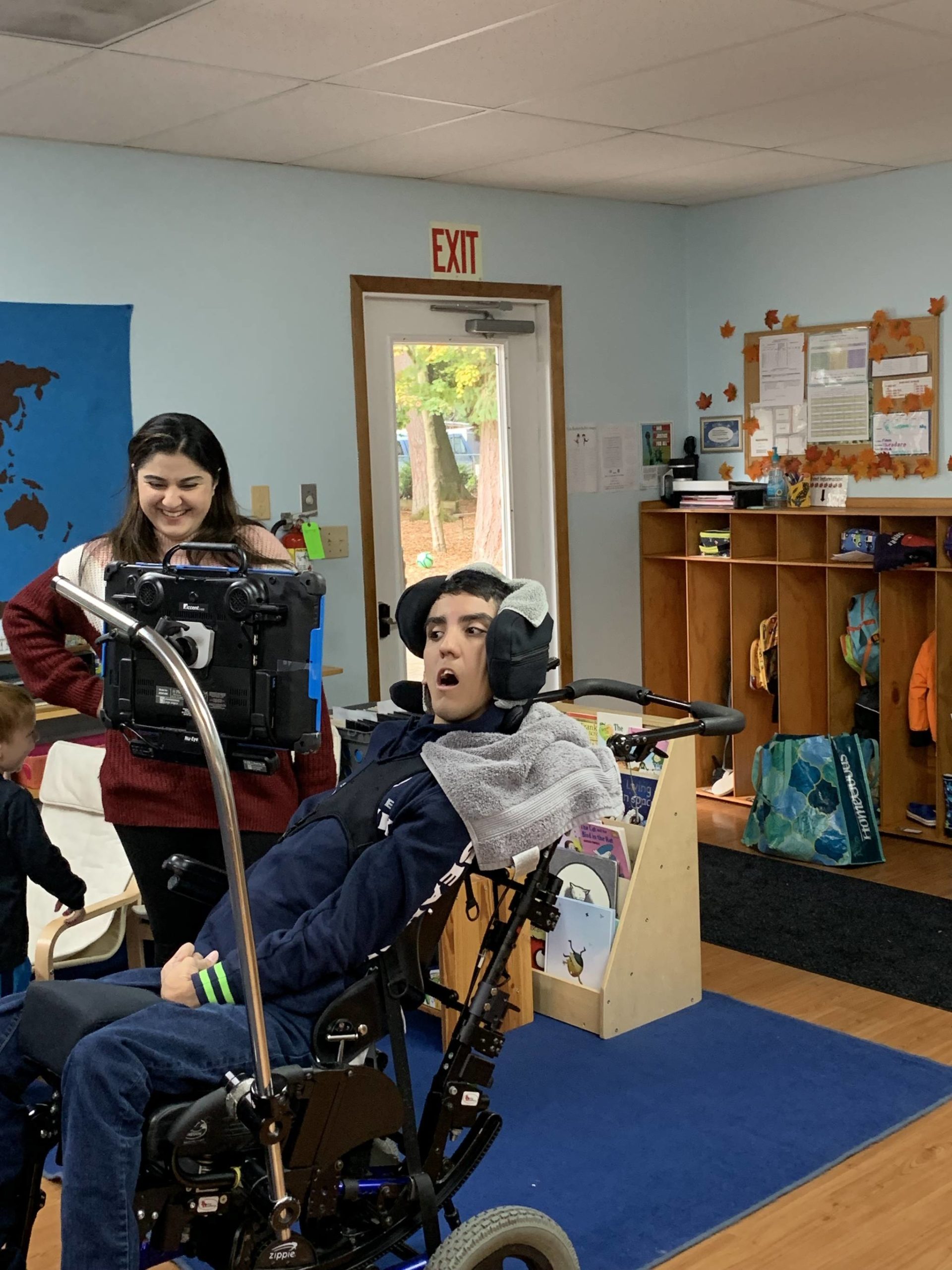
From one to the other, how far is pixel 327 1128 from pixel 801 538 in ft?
13.4

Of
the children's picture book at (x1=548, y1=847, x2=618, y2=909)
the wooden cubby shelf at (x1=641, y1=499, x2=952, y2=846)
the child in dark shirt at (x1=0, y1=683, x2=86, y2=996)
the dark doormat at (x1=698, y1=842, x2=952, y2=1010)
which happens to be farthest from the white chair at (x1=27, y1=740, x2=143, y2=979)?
the wooden cubby shelf at (x1=641, y1=499, x2=952, y2=846)

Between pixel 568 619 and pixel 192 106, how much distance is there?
8.59ft

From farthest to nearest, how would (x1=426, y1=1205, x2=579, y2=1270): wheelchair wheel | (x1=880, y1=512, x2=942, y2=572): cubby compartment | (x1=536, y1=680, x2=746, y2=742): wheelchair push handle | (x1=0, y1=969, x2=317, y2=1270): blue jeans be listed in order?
(x1=880, y1=512, x2=942, y2=572): cubby compartment < (x1=536, y1=680, x2=746, y2=742): wheelchair push handle < (x1=426, y1=1205, x2=579, y2=1270): wheelchair wheel < (x1=0, y1=969, x2=317, y2=1270): blue jeans

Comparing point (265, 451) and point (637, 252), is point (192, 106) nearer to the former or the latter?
point (265, 451)

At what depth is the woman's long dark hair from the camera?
2.49 m

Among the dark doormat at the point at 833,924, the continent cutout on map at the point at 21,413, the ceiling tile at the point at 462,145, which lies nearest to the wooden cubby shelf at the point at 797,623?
the dark doormat at the point at 833,924

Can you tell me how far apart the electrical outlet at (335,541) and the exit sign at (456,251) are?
1.04 m

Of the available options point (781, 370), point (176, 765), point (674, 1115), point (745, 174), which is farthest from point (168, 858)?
point (781, 370)

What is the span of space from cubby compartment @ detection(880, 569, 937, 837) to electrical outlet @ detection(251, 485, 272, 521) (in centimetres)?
228

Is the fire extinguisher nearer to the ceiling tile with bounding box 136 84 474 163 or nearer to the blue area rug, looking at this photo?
the ceiling tile with bounding box 136 84 474 163

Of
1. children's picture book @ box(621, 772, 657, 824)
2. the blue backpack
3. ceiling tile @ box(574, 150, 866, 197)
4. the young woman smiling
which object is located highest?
ceiling tile @ box(574, 150, 866, 197)

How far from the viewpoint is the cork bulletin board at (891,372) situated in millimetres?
5273

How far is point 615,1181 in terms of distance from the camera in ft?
9.41

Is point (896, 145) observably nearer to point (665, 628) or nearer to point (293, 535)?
point (665, 628)
